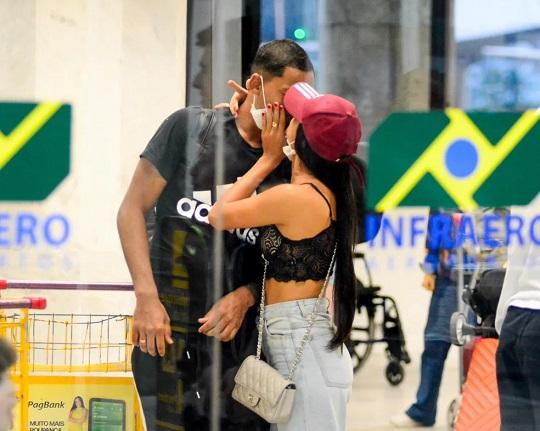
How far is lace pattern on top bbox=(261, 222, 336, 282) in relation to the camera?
136 inches

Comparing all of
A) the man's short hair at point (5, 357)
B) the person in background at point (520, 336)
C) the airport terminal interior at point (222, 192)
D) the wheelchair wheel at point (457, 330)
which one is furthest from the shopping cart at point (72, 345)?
the person in background at point (520, 336)

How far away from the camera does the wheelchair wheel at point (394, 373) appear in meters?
4.09

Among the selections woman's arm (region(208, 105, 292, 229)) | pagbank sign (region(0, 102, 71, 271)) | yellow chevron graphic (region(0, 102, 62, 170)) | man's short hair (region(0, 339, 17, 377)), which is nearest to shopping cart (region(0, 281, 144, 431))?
pagbank sign (region(0, 102, 71, 271))

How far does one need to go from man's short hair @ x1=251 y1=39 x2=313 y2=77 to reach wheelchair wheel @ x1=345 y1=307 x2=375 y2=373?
2.83 feet

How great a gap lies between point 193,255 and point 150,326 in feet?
0.92

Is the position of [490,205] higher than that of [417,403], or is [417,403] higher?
[490,205]

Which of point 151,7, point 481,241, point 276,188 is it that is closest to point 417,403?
point 481,241

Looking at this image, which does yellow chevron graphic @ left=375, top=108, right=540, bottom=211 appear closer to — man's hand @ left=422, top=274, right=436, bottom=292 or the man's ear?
man's hand @ left=422, top=274, right=436, bottom=292

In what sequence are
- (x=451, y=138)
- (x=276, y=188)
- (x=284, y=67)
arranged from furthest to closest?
1. (x=451, y=138)
2. (x=284, y=67)
3. (x=276, y=188)

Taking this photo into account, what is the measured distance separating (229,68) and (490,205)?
102cm

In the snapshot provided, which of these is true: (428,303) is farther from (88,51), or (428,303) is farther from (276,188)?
(88,51)

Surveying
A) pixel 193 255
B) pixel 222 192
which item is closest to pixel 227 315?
pixel 193 255

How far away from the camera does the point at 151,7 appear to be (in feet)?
13.0

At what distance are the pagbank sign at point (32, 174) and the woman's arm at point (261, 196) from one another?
591mm
